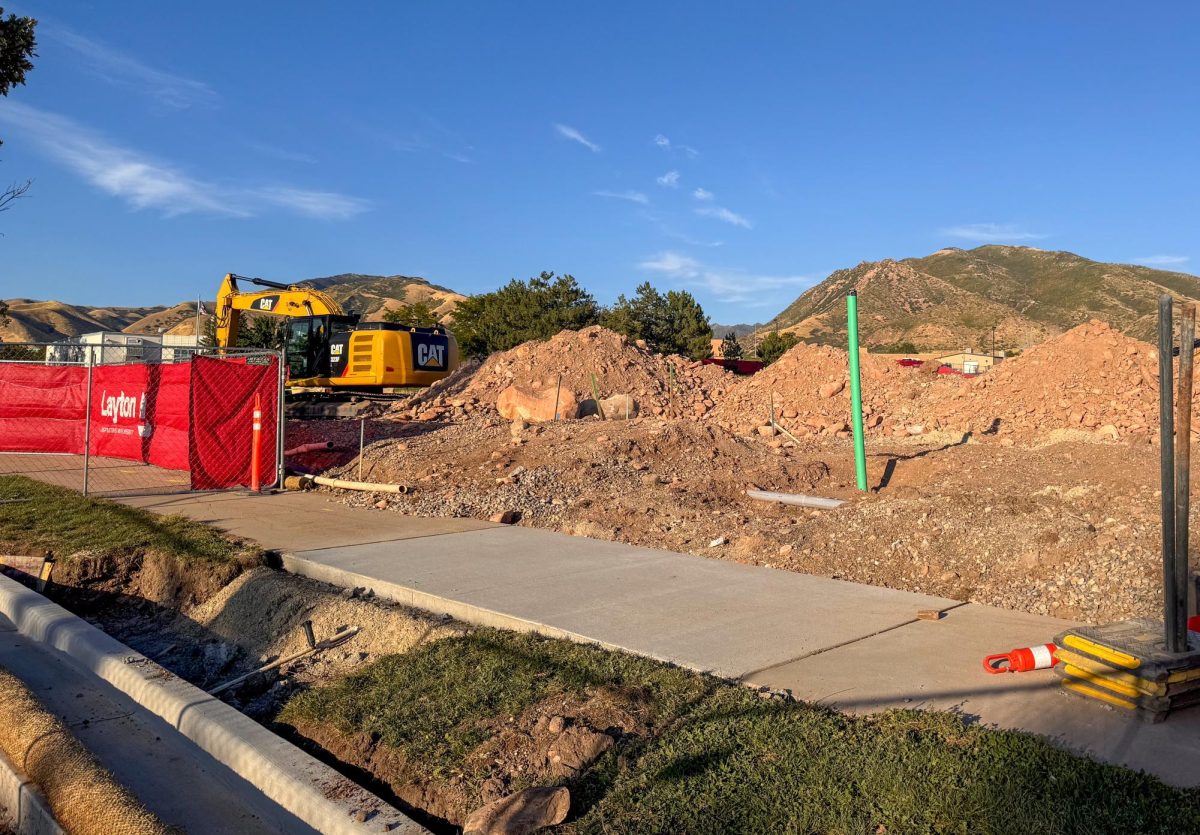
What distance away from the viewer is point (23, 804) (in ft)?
13.6

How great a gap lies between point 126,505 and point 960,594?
9916 millimetres

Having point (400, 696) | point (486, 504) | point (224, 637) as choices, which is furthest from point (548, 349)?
point (400, 696)

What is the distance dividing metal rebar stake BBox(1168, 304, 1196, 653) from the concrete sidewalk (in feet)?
1.39

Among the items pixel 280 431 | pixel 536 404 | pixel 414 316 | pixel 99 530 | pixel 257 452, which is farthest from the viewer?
pixel 414 316

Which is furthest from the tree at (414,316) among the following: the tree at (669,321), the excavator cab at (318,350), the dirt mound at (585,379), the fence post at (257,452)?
the fence post at (257,452)

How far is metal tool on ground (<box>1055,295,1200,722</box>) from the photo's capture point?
432cm

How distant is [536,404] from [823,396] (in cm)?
679

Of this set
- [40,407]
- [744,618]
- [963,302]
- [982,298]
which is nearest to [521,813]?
[744,618]

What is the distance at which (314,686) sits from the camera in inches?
226

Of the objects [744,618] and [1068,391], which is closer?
[744,618]

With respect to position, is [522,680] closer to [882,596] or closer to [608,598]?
[608,598]

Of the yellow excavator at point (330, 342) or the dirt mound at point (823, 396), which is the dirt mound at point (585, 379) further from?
the dirt mound at point (823, 396)

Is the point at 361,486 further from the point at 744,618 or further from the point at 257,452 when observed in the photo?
the point at 744,618

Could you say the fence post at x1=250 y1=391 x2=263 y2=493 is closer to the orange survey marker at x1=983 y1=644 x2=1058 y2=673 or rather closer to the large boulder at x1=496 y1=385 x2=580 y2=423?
the large boulder at x1=496 y1=385 x2=580 y2=423
